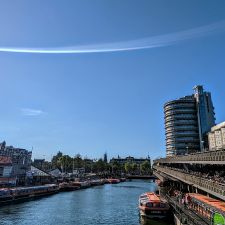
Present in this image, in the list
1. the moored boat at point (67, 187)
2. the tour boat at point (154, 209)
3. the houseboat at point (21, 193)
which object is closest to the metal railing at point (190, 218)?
the tour boat at point (154, 209)

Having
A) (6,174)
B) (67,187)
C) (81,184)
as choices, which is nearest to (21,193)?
(6,174)

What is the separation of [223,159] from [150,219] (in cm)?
2237

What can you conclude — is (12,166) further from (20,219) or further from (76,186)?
(20,219)

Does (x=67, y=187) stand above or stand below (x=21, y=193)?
above

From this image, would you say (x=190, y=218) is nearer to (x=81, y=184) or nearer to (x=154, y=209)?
(x=154, y=209)

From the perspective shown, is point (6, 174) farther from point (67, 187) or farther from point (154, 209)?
point (154, 209)

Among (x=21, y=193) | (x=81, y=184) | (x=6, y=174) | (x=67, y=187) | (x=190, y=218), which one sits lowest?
(x=190, y=218)

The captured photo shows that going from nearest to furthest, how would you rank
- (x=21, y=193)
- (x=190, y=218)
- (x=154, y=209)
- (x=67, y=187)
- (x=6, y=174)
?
(x=190, y=218) < (x=154, y=209) < (x=21, y=193) < (x=6, y=174) < (x=67, y=187)

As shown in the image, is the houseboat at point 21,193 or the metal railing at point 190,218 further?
the houseboat at point 21,193

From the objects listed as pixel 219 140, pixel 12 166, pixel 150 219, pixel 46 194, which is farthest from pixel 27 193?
pixel 219 140

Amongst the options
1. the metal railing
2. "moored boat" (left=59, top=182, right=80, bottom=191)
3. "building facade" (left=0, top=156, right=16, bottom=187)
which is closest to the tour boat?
the metal railing

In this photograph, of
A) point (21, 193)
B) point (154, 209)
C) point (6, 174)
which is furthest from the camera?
point (6, 174)

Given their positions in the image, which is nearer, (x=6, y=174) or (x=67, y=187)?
(x=6, y=174)

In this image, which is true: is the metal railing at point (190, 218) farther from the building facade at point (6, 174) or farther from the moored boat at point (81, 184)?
the moored boat at point (81, 184)
